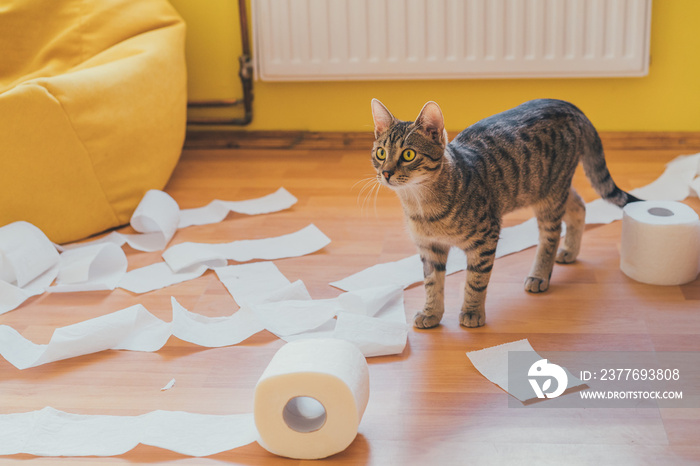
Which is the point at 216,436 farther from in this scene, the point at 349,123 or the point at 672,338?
the point at 349,123

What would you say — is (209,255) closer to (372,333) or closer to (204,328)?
(204,328)

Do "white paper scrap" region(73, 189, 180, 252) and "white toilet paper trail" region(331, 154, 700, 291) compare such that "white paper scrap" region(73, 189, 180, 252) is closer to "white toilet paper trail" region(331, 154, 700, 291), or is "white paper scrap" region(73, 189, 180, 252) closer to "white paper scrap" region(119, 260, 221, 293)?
"white paper scrap" region(119, 260, 221, 293)

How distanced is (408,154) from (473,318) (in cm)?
46

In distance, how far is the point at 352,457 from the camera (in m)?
1.37

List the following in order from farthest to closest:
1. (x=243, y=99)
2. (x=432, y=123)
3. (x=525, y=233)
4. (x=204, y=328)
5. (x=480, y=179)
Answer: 1. (x=243, y=99)
2. (x=525, y=233)
3. (x=204, y=328)
4. (x=480, y=179)
5. (x=432, y=123)

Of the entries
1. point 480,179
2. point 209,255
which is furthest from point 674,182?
point 209,255

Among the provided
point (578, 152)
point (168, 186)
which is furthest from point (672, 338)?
point (168, 186)

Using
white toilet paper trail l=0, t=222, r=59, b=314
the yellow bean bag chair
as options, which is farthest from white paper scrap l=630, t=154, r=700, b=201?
white toilet paper trail l=0, t=222, r=59, b=314

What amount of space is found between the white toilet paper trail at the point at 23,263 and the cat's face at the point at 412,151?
1.09m

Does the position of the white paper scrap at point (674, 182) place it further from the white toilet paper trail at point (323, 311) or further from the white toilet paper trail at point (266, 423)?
the white toilet paper trail at point (266, 423)

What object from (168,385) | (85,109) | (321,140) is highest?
(85,109)

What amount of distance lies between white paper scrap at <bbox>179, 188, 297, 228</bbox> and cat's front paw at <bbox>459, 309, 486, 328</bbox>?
96 cm

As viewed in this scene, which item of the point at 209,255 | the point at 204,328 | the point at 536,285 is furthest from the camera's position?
the point at 209,255

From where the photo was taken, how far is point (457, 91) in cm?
296
